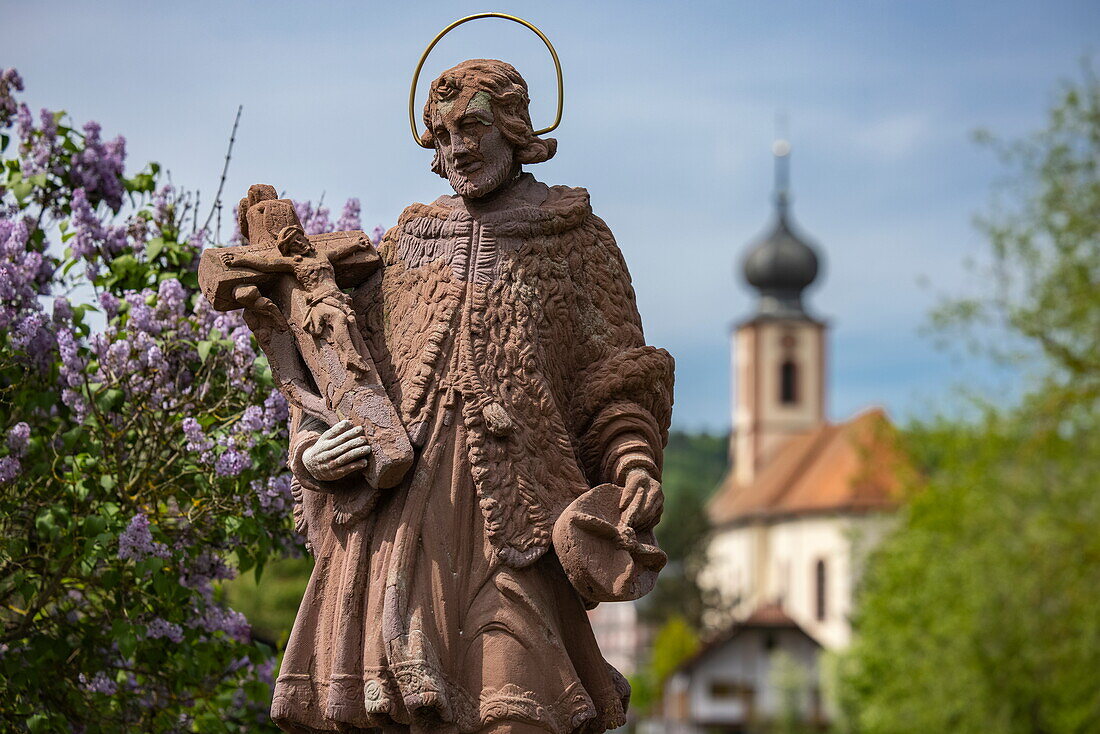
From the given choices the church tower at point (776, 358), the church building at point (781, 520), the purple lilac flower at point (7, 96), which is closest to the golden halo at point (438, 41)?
the purple lilac flower at point (7, 96)

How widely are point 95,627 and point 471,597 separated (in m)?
2.76

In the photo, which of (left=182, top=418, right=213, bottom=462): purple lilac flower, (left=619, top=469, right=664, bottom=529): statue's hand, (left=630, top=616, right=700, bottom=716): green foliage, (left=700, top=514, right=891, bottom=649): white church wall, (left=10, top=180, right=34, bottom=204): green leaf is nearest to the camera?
(left=619, top=469, right=664, bottom=529): statue's hand

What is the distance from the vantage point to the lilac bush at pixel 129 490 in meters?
7.04

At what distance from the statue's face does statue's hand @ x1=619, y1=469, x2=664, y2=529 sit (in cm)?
99

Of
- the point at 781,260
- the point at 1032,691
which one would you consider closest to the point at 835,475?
the point at 781,260

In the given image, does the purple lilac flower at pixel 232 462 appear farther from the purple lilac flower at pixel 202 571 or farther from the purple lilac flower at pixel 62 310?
the purple lilac flower at pixel 62 310

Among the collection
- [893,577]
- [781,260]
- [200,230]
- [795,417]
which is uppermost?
[781,260]

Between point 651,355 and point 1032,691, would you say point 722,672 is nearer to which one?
point 1032,691

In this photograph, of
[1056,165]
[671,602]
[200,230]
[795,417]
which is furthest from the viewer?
[795,417]

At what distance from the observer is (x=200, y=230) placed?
7.89 meters

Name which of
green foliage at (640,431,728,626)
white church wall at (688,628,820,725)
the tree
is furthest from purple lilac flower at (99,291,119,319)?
green foliage at (640,431,728,626)

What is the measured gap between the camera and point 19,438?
704cm

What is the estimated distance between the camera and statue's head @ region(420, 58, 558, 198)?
5.40 m

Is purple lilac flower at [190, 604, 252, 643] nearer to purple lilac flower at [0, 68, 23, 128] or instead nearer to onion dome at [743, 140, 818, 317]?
purple lilac flower at [0, 68, 23, 128]
